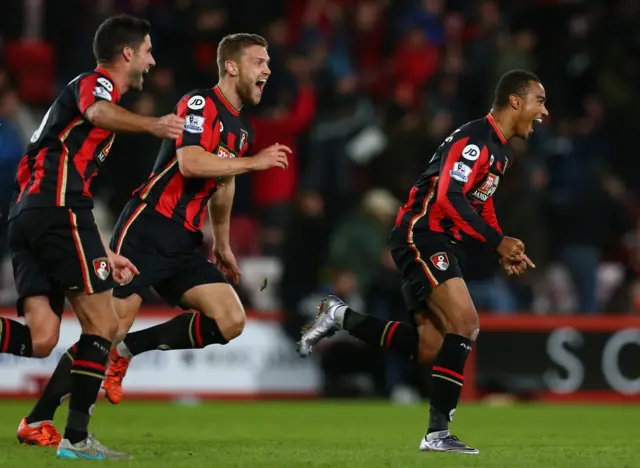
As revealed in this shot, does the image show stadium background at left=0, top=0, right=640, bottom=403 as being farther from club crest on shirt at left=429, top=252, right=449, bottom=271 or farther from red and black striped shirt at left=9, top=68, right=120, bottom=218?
red and black striped shirt at left=9, top=68, right=120, bottom=218

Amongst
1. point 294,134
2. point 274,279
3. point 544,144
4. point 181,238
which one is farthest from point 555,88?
point 181,238

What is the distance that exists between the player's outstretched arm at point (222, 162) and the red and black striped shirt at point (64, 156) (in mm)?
708

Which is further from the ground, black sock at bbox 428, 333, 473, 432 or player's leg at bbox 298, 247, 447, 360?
player's leg at bbox 298, 247, 447, 360

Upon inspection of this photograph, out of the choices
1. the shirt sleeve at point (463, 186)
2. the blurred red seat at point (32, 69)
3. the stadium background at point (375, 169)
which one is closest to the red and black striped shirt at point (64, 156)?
the shirt sleeve at point (463, 186)

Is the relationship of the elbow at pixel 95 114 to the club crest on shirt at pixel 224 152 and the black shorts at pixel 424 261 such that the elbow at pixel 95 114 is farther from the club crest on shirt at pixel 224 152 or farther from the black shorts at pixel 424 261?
the black shorts at pixel 424 261

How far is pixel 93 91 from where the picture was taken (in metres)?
6.42

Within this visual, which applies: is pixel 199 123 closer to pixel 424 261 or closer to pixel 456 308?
pixel 424 261

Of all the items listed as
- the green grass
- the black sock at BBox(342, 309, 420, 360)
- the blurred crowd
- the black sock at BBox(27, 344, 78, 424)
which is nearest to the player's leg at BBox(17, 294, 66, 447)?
the black sock at BBox(27, 344, 78, 424)

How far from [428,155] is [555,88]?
119 inches

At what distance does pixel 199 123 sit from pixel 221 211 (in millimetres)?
861

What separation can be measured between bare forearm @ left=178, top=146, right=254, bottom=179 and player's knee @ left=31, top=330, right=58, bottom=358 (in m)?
1.20

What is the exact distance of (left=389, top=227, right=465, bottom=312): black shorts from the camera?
7.71 meters

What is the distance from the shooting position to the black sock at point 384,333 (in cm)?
838

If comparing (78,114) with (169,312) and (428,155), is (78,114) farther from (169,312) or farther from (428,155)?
(428,155)
